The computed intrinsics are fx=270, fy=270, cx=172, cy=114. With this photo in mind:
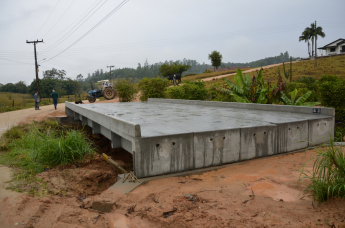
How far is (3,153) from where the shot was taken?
7812 mm

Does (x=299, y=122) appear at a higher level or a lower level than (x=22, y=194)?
higher

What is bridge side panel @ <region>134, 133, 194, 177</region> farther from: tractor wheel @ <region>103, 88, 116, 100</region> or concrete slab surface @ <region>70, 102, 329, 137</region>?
tractor wheel @ <region>103, 88, 116, 100</region>

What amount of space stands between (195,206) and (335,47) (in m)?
71.2

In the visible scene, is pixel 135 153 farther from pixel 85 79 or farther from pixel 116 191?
pixel 85 79

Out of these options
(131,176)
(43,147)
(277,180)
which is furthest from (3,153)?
(277,180)

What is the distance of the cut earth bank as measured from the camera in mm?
3375

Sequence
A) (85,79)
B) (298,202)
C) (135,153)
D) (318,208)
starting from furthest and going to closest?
1. (85,79)
2. (135,153)
3. (298,202)
4. (318,208)

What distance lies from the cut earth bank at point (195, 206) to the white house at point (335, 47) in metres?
67.0

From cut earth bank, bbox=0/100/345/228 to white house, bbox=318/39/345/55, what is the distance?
67041mm

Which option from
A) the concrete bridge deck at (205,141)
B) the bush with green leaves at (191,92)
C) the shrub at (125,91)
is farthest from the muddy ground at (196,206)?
the shrub at (125,91)

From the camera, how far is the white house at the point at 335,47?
197 ft

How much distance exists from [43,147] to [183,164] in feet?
11.6

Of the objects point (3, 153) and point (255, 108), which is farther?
point (255, 108)

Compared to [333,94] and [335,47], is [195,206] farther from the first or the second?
[335,47]
